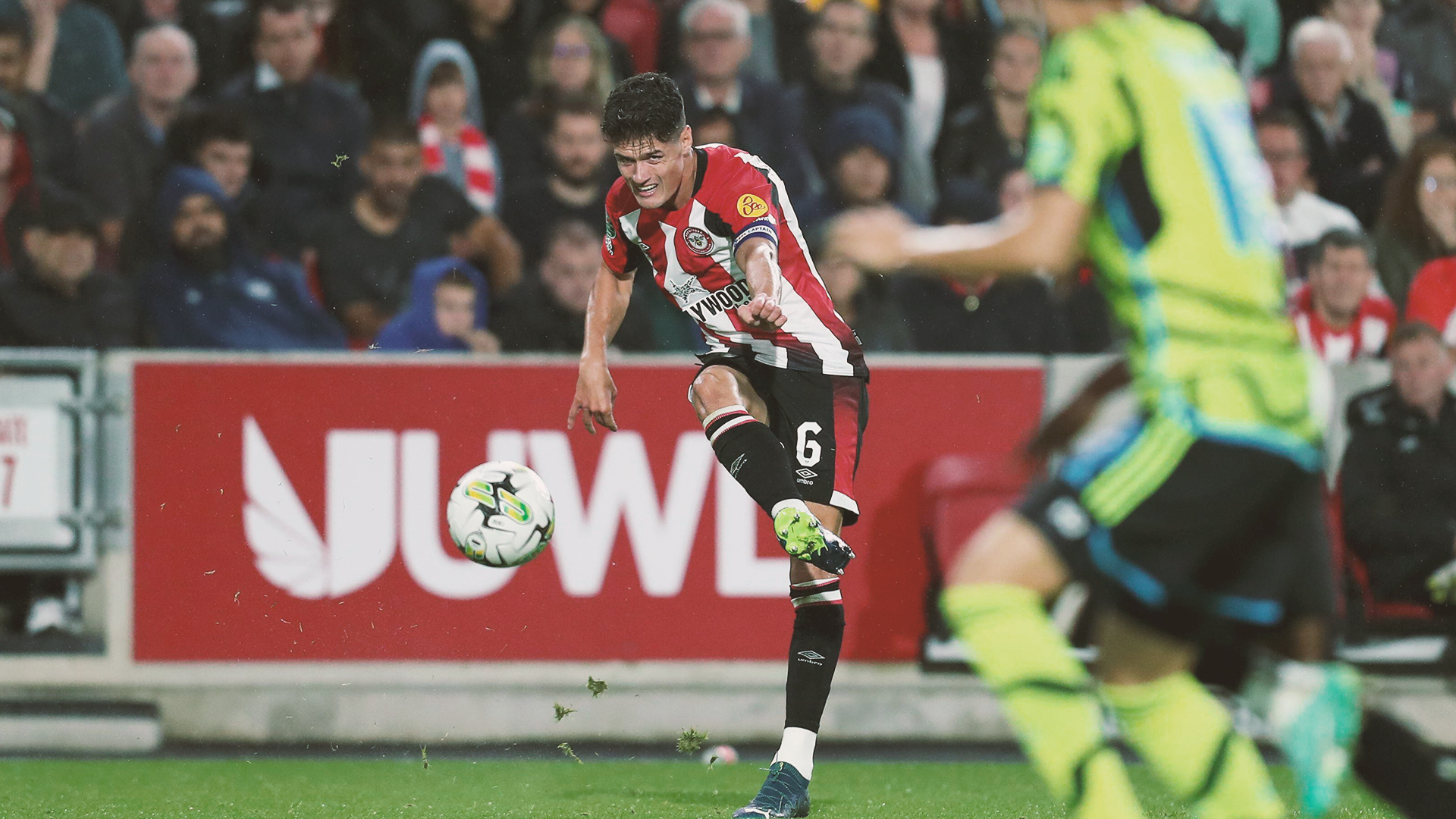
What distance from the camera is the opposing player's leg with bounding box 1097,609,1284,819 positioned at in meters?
2.95

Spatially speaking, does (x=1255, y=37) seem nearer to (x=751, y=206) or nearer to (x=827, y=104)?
(x=827, y=104)

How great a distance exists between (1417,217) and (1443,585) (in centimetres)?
182

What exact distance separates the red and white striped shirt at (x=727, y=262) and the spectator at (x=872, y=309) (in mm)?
1973

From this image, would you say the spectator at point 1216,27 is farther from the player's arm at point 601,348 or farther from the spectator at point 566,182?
the player's arm at point 601,348

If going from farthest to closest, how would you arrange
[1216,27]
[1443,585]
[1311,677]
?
[1216,27]
[1443,585]
[1311,677]

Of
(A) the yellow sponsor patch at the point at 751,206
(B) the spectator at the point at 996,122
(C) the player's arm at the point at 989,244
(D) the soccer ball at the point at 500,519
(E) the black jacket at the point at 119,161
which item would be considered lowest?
(D) the soccer ball at the point at 500,519

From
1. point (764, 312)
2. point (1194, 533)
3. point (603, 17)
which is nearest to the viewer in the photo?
point (1194, 533)

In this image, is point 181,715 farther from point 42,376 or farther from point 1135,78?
point 1135,78

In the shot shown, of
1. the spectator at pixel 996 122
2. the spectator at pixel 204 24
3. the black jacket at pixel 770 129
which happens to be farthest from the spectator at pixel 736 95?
the spectator at pixel 204 24

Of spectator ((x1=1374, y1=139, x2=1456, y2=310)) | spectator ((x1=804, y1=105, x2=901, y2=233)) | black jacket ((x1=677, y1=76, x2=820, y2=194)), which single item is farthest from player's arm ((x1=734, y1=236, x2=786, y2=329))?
spectator ((x1=1374, y1=139, x2=1456, y2=310))

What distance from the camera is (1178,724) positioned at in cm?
300

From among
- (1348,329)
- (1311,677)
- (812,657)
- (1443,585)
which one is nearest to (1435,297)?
(1348,329)

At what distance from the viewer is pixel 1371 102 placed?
322 inches

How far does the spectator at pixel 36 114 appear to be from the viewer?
7.46 m
